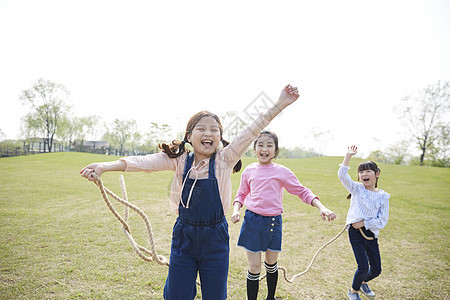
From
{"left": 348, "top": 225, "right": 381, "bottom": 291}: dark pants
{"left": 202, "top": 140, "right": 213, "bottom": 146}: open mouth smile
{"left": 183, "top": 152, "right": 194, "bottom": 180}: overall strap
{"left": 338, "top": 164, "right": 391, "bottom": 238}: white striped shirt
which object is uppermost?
{"left": 202, "top": 140, "right": 213, "bottom": 146}: open mouth smile

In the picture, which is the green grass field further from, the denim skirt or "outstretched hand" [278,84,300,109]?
"outstretched hand" [278,84,300,109]

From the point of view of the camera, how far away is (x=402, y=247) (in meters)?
5.30

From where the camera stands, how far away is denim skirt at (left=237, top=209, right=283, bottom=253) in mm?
2852

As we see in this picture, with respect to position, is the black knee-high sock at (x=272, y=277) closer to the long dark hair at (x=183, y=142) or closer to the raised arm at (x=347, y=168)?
the raised arm at (x=347, y=168)

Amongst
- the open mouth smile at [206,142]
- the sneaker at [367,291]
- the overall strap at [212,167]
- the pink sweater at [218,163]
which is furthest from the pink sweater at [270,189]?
A: the sneaker at [367,291]

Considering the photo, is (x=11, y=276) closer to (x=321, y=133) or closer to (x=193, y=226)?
(x=193, y=226)

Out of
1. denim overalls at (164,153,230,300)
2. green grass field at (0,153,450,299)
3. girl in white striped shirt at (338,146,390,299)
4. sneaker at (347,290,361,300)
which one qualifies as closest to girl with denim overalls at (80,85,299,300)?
denim overalls at (164,153,230,300)

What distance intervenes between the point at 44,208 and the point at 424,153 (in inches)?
1803

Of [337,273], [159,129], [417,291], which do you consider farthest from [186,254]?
[159,129]

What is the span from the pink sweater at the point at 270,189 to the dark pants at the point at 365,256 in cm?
88

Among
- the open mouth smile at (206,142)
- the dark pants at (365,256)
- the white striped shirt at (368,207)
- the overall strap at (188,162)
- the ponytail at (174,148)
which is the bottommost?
the dark pants at (365,256)

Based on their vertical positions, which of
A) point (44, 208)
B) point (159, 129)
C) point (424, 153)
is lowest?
point (44, 208)

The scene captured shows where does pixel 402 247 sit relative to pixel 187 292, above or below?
below

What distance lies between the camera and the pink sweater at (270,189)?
2.93m
